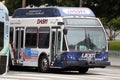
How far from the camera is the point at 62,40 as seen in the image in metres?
23.9

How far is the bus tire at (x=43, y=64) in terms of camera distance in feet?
81.7

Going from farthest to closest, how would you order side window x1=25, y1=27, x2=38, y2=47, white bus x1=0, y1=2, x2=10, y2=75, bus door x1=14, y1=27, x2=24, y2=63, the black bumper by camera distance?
bus door x1=14, y1=27, x2=24, y2=63 < side window x1=25, y1=27, x2=38, y2=47 < the black bumper < white bus x1=0, y1=2, x2=10, y2=75

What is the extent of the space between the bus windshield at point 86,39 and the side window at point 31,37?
2.28 m

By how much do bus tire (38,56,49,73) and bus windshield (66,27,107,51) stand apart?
61.8 inches

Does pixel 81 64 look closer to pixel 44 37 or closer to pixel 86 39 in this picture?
pixel 86 39

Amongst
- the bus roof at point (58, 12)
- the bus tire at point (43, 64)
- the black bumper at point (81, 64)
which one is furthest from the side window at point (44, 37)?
the black bumper at point (81, 64)

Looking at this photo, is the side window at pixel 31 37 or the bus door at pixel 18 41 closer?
the side window at pixel 31 37

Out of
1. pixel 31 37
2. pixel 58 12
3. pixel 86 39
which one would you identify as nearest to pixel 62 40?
pixel 86 39

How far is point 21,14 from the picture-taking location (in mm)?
27250

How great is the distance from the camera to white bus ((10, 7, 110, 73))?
78.7 feet

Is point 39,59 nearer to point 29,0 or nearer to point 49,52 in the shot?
point 49,52

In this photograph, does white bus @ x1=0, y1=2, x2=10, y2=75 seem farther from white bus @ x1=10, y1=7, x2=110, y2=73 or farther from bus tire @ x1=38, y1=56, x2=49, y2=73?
bus tire @ x1=38, y1=56, x2=49, y2=73

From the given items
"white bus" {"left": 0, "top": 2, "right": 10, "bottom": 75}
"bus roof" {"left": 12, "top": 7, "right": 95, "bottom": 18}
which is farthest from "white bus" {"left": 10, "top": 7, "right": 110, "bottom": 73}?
Result: "white bus" {"left": 0, "top": 2, "right": 10, "bottom": 75}

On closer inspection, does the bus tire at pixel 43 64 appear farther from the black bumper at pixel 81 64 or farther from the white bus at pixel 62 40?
the black bumper at pixel 81 64
